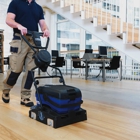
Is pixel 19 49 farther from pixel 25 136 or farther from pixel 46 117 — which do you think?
pixel 25 136

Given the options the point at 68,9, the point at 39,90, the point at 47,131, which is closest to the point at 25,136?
the point at 47,131

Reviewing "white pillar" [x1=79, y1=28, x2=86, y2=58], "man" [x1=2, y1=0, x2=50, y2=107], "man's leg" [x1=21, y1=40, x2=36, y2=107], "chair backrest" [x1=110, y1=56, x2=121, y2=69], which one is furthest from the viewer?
"white pillar" [x1=79, y1=28, x2=86, y2=58]

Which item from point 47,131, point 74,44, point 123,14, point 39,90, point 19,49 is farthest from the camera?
point 74,44

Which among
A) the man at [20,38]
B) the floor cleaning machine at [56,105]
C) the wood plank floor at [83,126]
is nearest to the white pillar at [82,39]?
the man at [20,38]

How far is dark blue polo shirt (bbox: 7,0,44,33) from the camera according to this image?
2363 millimetres

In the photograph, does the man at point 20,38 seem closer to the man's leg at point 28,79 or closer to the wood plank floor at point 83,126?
the man's leg at point 28,79

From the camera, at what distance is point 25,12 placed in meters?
2.39

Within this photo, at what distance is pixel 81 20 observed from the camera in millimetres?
4414

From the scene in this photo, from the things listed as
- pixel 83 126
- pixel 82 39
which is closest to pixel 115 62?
pixel 82 39

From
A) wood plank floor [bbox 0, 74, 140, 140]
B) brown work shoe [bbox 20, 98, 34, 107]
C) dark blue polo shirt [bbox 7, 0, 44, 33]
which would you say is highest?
dark blue polo shirt [bbox 7, 0, 44, 33]

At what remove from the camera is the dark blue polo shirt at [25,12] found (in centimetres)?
236

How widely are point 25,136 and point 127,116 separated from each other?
3.83 feet

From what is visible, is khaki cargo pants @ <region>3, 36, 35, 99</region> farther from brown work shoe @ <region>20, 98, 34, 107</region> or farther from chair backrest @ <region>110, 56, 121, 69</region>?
chair backrest @ <region>110, 56, 121, 69</region>

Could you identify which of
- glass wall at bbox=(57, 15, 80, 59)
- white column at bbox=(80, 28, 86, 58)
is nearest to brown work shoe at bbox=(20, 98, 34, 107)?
white column at bbox=(80, 28, 86, 58)
